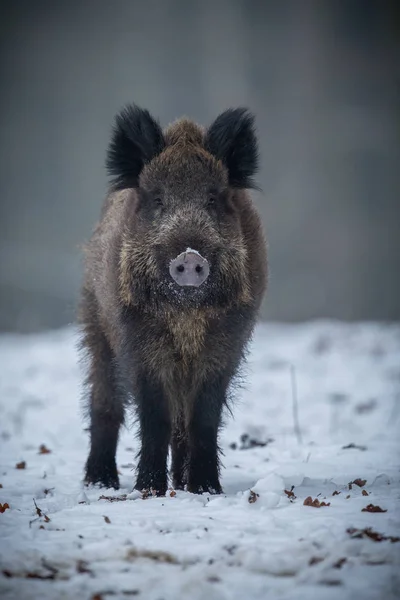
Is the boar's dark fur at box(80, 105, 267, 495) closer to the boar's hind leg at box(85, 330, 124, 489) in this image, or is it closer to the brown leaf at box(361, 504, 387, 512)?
the boar's hind leg at box(85, 330, 124, 489)

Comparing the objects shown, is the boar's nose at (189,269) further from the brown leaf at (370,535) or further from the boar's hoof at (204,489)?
the brown leaf at (370,535)

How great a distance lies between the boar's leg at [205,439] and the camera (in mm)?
5160

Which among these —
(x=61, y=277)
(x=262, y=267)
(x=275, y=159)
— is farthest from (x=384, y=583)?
(x=275, y=159)

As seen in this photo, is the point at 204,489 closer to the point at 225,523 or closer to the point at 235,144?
the point at 225,523

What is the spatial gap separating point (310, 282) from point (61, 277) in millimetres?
9188

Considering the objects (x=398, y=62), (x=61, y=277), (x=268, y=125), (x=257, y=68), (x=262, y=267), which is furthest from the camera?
(x=257, y=68)

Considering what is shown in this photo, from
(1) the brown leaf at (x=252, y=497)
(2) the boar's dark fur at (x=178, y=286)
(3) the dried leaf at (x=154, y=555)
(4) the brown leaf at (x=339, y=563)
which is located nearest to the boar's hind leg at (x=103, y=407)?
(2) the boar's dark fur at (x=178, y=286)

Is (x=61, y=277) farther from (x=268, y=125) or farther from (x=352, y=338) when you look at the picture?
(x=268, y=125)

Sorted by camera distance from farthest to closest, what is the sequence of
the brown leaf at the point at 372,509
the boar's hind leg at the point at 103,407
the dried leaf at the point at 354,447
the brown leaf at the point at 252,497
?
1. the dried leaf at the point at 354,447
2. the boar's hind leg at the point at 103,407
3. the brown leaf at the point at 252,497
4. the brown leaf at the point at 372,509

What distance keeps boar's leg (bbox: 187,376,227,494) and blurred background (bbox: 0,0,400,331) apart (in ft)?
8.52

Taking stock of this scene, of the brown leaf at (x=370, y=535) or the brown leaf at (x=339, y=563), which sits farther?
the brown leaf at (x=370, y=535)

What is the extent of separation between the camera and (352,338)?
595 inches

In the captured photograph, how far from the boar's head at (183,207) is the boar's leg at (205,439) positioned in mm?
639

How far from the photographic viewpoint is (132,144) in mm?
5629
